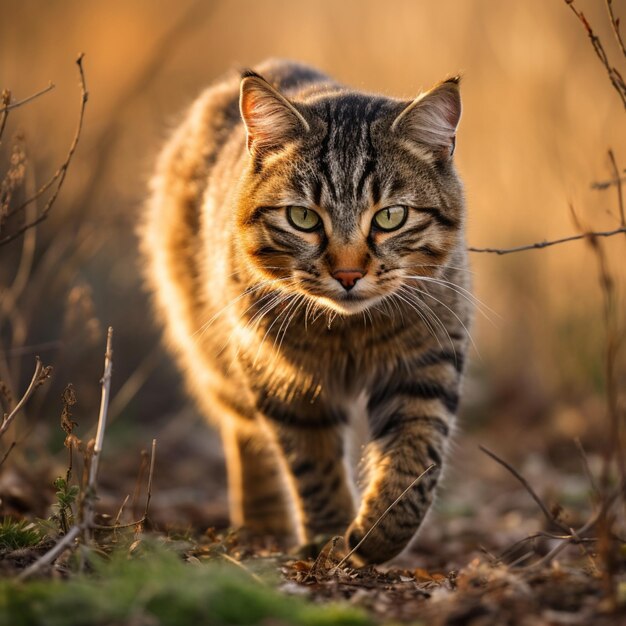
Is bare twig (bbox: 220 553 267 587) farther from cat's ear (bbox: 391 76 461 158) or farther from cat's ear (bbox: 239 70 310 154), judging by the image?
cat's ear (bbox: 391 76 461 158)

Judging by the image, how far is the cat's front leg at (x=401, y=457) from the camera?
3281 mm

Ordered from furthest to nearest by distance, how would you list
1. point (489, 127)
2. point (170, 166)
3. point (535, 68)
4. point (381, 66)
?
point (381, 66)
point (489, 127)
point (535, 68)
point (170, 166)

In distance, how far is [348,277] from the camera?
10.2 feet

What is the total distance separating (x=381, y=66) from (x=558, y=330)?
2828mm

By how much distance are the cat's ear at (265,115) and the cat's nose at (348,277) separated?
0.63 meters

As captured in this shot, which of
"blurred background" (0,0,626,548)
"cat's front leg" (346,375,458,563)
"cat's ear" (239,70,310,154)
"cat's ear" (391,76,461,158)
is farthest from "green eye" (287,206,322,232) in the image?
"blurred background" (0,0,626,548)

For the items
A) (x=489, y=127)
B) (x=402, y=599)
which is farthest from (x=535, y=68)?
(x=402, y=599)

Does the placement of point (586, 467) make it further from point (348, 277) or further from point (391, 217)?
point (391, 217)

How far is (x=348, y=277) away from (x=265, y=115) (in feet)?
2.53

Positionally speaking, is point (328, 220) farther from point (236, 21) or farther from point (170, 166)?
point (236, 21)

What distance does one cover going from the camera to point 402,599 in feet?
8.55

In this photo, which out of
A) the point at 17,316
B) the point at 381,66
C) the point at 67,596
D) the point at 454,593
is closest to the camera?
the point at 67,596

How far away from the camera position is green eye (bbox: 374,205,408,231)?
3252 mm

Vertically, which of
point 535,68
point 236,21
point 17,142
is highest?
point 236,21
